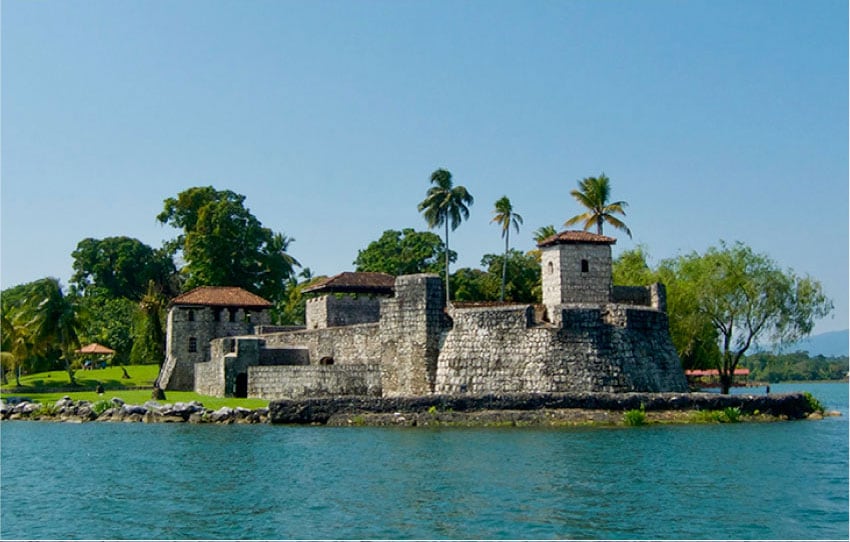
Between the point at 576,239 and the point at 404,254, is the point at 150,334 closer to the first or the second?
the point at 404,254

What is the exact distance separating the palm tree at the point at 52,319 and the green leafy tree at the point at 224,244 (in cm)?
924

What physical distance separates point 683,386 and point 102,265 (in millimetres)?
54987

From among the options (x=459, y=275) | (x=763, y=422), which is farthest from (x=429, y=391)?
(x=459, y=275)

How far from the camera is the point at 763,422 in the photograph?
32719 mm

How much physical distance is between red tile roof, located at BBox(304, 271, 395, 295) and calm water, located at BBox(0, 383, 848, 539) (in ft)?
69.3

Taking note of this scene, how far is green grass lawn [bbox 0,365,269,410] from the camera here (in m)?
40.6

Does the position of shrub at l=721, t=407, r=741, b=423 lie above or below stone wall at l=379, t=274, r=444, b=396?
below

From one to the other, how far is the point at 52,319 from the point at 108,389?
568cm

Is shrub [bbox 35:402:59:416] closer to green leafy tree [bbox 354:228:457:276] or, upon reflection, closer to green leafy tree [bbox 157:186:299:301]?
green leafy tree [bbox 157:186:299:301]

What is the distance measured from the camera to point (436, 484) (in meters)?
20.4

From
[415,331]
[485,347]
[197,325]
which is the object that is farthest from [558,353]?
[197,325]

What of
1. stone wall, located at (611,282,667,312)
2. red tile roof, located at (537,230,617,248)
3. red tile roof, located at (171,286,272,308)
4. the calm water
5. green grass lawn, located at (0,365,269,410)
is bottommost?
the calm water

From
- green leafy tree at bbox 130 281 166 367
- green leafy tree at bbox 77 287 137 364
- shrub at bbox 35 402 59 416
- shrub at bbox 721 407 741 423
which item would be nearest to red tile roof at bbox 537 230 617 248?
shrub at bbox 721 407 741 423

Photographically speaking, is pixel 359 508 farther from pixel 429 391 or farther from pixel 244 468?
pixel 429 391
